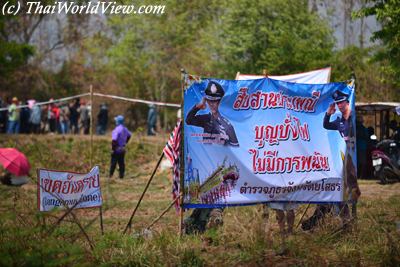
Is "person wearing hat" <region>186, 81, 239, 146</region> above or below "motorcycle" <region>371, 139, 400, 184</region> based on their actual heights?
above

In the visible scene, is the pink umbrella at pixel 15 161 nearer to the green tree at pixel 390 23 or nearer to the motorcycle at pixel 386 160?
the motorcycle at pixel 386 160

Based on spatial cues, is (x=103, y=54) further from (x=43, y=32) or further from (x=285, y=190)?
(x=285, y=190)

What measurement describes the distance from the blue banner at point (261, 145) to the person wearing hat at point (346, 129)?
0.07 ft

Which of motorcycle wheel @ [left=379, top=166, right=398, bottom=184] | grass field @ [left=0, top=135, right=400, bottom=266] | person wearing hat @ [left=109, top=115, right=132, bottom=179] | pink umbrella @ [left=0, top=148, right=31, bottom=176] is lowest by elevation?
grass field @ [left=0, top=135, right=400, bottom=266]

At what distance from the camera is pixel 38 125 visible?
29797 mm

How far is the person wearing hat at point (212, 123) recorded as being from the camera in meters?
10.5

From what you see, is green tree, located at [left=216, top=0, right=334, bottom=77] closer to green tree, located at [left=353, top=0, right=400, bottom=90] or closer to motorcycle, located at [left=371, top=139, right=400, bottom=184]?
green tree, located at [left=353, top=0, right=400, bottom=90]

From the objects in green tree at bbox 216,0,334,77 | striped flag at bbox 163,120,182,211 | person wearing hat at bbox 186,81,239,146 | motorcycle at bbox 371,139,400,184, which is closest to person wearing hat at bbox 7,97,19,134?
green tree at bbox 216,0,334,77

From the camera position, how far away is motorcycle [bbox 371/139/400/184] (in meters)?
18.8

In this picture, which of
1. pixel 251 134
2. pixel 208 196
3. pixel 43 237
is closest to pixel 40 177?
pixel 43 237

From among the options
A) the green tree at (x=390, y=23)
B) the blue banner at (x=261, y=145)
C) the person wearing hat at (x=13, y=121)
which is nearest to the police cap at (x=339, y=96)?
the blue banner at (x=261, y=145)

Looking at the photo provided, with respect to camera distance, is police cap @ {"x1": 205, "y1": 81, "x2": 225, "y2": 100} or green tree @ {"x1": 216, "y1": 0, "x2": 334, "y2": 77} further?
green tree @ {"x1": 216, "y1": 0, "x2": 334, "y2": 77}

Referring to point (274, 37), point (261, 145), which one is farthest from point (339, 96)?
point (274, 37)

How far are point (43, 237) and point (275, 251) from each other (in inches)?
123
